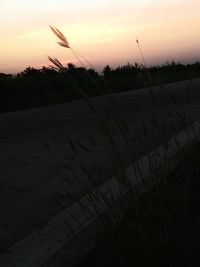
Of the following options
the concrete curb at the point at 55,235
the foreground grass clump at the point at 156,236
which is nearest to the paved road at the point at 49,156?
the concrete curb at the point at 55,235

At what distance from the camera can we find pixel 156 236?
2.92 meters

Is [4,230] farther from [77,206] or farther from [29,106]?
[29,106]

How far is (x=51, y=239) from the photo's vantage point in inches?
134

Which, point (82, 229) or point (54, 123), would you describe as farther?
point (54, 123)

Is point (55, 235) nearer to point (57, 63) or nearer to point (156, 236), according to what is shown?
point (156, 236)

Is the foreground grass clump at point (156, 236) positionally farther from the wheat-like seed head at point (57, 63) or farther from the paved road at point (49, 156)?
the wheat-like seed head at point (57, 63)

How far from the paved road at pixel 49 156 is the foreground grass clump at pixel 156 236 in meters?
0.37

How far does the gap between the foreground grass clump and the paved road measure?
0.37m

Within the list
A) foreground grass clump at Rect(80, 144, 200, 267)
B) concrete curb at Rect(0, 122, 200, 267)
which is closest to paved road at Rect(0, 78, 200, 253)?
concrete curb at Rect(0, 122, 200, 267)

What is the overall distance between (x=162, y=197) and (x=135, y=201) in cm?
34

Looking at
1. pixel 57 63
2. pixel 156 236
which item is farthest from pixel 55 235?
pixel 57 63

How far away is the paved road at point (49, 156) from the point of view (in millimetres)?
3879

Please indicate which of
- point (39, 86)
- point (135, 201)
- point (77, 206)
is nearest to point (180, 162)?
point (77, 206)

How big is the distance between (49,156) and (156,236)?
3612 millimetres
